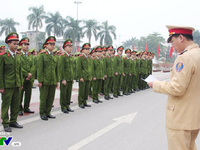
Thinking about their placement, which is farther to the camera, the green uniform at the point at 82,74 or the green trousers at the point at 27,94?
the green uniform at the point at 82,74

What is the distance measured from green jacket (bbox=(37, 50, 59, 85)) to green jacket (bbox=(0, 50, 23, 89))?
30.7 inches

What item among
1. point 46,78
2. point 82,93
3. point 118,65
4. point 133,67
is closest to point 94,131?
point 46,78

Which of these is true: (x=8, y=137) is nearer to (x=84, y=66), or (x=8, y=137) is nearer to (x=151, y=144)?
(x=151, y=144)

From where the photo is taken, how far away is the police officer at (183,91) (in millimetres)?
1979

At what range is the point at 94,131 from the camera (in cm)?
454

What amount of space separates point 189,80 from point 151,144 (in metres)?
2.27

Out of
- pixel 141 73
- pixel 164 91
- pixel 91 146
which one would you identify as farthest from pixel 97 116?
pixel 141 73

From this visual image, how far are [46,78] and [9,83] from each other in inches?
43.5

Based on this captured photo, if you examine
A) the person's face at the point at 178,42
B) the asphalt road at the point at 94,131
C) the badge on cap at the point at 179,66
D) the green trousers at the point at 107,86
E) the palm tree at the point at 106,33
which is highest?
the palm tree at the point at 106,33

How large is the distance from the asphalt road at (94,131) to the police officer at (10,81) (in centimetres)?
30

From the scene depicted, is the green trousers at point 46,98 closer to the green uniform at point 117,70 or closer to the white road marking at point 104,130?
the white road marking at point 104,130

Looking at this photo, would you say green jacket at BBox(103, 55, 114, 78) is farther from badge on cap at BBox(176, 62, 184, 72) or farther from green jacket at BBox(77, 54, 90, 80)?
badge on cap at BBox(176, 62, 184, 72)

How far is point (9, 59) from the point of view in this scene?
4.57 metres

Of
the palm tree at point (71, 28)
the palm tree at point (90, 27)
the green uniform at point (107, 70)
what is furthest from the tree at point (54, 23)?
the green uniform at point (107, 70)
